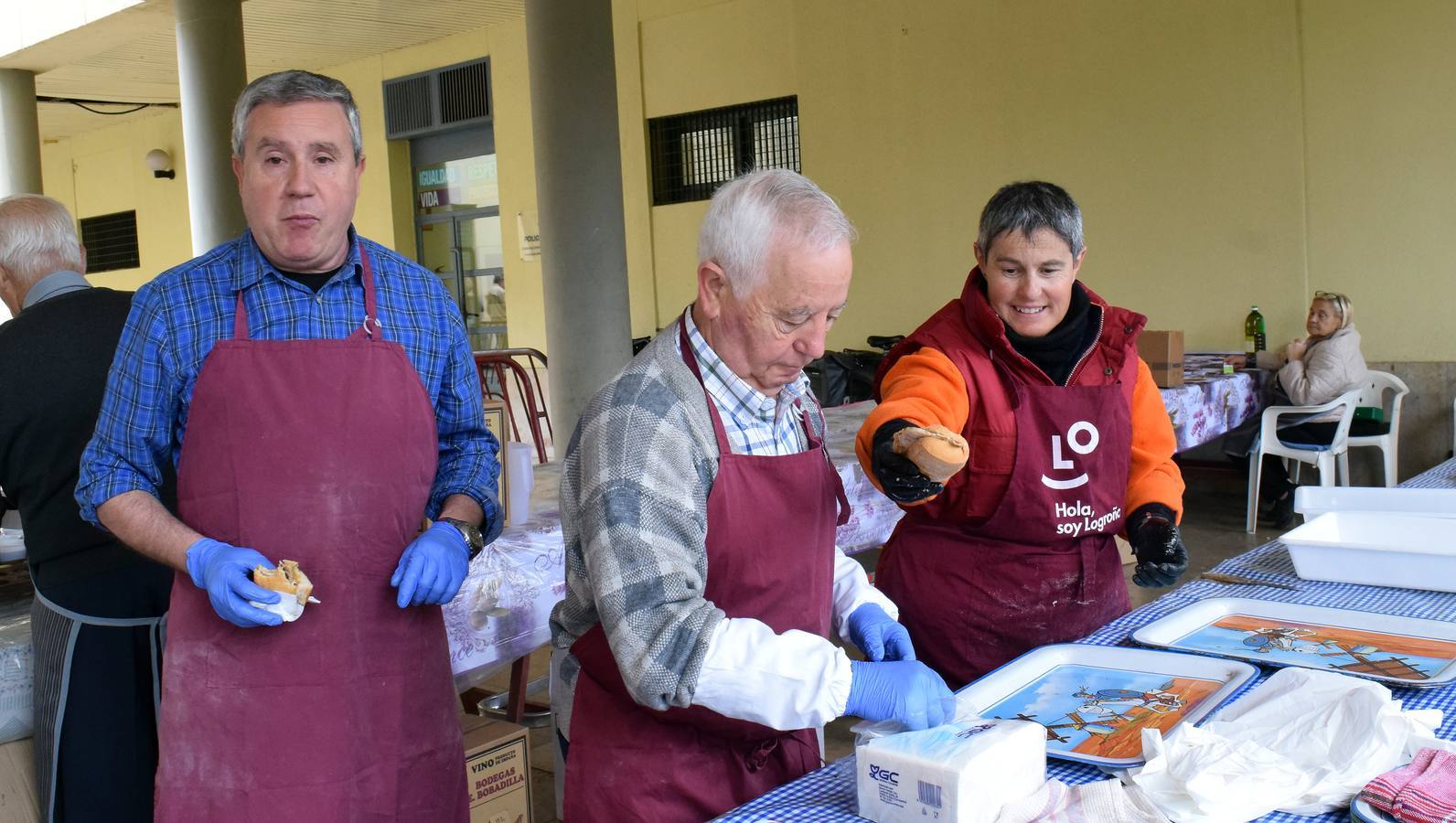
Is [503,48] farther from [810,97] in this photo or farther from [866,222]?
[866,222]

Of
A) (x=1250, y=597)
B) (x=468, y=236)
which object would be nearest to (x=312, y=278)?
(x=1250, y=597)

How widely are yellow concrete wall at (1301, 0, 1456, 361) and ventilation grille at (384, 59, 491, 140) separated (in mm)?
7094

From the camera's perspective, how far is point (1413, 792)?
1.22 metres

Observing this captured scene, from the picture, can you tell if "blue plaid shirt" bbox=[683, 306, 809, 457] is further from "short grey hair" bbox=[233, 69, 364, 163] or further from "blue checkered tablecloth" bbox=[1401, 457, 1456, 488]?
"blue checkered tablecloth" bbox=[1401, 457, 1456, 488]

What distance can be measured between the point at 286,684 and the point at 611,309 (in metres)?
5.14

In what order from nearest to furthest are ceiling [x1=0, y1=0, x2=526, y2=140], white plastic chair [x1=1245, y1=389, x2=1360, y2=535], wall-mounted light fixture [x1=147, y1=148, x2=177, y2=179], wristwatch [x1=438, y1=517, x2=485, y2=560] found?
wristwatch [x1=438, y1=517, x2=485, y2=560]
white plastic chair [x1=1245, y1=389, x2=1360, y2=535]
ceiling [x1=0, y1=0, x2=526, y2=140]
wall-mounted light fixture [x1=147, y1=148, x2=177, y2=179]

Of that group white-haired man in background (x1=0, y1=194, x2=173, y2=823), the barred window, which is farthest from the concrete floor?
the barred window

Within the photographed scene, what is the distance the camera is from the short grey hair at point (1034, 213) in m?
2.15

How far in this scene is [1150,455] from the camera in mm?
2301

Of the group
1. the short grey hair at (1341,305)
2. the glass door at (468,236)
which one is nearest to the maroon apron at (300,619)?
the short grey hair at (1341,305)

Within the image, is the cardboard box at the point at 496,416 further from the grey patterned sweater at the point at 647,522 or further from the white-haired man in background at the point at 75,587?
the grey patterned sweater at the point at 647,522

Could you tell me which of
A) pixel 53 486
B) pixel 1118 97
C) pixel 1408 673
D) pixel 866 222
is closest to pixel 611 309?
pixel 866 222

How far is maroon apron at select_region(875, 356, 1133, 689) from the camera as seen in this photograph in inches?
86.2

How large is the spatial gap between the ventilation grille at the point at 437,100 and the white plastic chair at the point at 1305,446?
7455 mm
